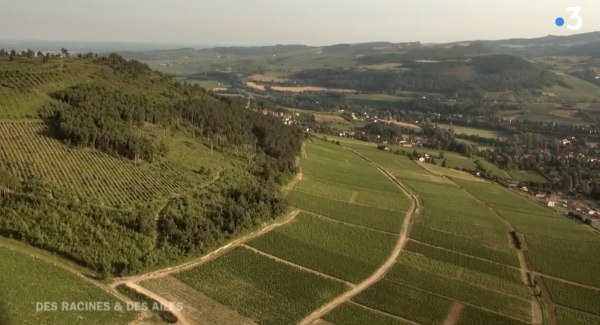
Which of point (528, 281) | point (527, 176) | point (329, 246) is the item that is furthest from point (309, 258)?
point (527, 176)

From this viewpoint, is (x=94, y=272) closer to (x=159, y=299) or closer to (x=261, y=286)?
(x=159, y=299)

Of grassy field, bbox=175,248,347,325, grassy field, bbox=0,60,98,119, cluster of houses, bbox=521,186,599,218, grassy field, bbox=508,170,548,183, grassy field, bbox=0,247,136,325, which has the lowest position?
cluster of houses, bbox=521,186,599,218

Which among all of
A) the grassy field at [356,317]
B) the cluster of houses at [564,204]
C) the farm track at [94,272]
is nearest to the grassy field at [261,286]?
the grassy field at [356,317]

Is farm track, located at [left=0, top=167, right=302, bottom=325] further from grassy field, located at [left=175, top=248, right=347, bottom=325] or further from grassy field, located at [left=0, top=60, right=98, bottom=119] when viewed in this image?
grassy field, located at [left=0, top=60, right=98, bottom=119]

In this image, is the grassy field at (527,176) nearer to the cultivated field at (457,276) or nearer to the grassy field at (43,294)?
the cultivated field at (457,276)

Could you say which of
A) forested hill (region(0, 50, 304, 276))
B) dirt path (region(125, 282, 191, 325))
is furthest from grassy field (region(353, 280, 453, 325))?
forested hill (region(0, 50, 304, 276))
